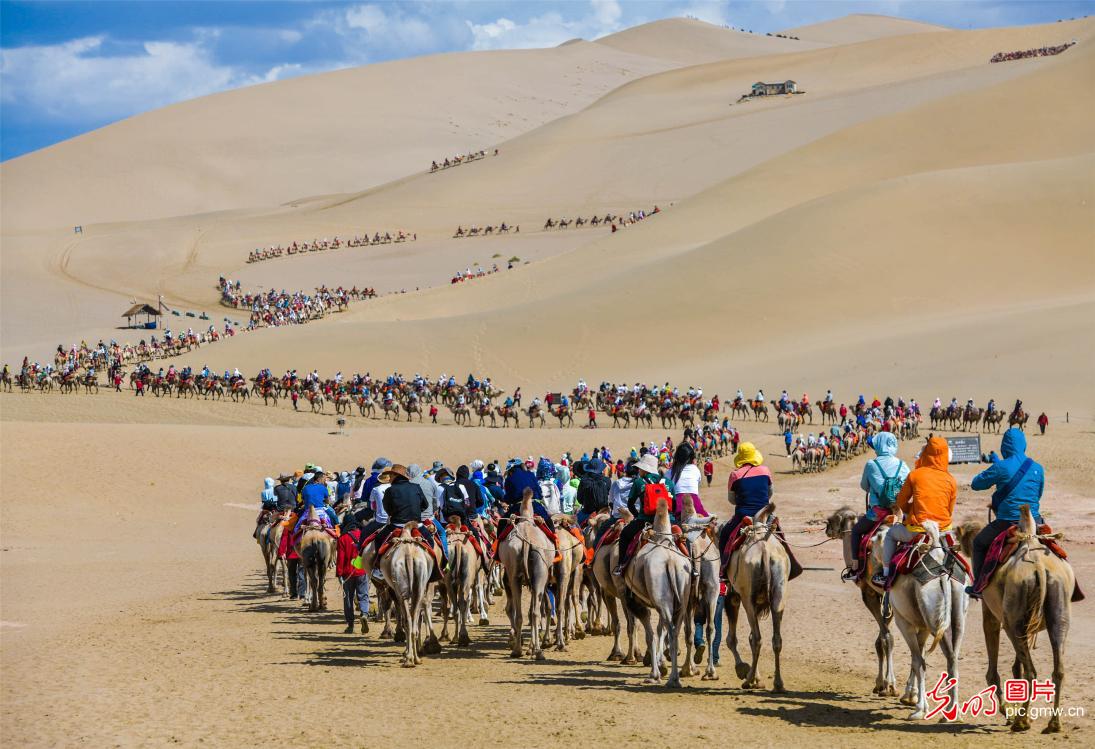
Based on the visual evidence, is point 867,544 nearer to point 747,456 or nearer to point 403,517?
point 747,456

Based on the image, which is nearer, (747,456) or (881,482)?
(881,482)

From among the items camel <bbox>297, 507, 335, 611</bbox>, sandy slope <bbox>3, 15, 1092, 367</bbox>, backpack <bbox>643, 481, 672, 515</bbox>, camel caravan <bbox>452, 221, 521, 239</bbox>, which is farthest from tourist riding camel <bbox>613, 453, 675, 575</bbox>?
camel caravan <bbox>452, 221, 521, 239</bbox>

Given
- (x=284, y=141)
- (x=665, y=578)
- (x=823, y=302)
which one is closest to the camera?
(x=665, y=578)

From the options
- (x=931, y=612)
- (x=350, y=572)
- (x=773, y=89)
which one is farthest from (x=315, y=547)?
(x=773, y=89)

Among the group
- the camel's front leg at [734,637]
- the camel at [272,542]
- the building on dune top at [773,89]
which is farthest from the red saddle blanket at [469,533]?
the building on dune top at [773,89]

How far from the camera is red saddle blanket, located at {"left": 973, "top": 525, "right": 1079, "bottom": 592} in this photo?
1151 cm

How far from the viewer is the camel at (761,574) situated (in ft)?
43.2

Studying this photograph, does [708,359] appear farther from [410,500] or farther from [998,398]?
[410,500]

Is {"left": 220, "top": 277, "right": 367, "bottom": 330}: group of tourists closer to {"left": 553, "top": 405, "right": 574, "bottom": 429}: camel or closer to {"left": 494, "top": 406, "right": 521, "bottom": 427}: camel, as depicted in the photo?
{"left": 494, "top": 406, "right": 521, "bottom": 427}: camel

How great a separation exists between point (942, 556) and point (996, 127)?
94190 millimetres

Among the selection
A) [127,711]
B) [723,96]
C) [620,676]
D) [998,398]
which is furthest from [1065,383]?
[723,96]

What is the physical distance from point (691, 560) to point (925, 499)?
9.22 ft

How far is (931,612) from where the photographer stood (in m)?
11.6

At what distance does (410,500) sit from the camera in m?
15.5
